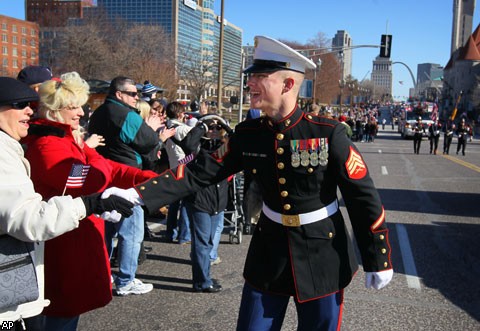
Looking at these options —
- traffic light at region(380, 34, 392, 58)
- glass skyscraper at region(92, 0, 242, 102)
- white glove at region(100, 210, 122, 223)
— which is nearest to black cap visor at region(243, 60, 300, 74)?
white glove at region(100, 210, 122, 223)

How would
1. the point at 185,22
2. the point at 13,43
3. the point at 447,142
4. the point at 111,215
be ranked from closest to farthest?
1. the point at 111,215
2. the point at 447,142
3. the point at 13,43
4. the point at 185,22

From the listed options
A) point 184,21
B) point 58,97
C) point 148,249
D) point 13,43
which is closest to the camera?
point 58,97

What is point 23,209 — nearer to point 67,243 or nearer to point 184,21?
point 67,243

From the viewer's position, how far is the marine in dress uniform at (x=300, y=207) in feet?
9.05

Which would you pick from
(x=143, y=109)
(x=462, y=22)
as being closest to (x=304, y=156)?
(x=143, y=109)

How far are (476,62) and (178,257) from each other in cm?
12218

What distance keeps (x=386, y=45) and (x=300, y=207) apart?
100 ft

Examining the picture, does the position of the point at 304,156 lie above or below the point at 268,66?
below

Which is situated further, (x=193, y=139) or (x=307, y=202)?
(x=193, y=139)

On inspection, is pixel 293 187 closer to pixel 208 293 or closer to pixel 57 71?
pixel 208 293

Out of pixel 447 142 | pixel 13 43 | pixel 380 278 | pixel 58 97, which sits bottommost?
pixel 447 142

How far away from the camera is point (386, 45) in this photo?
31.0 meters

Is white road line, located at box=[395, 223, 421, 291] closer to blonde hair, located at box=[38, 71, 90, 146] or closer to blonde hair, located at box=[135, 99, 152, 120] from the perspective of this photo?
blonde hair, located at box=[135, 99, 152, 120]

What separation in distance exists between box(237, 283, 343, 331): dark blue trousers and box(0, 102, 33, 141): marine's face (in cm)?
153
